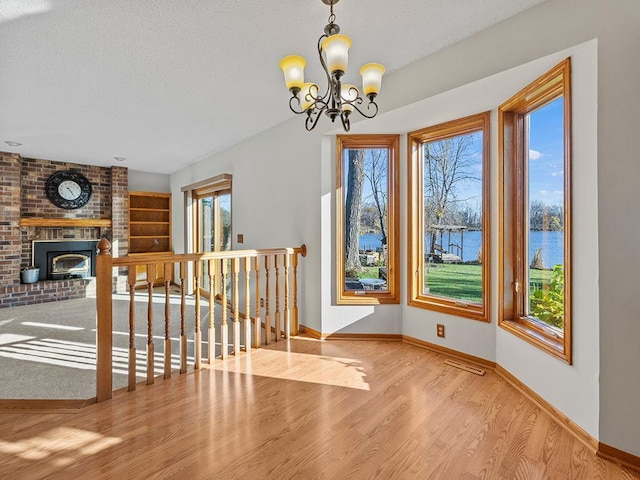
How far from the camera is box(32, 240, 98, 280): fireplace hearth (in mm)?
5586

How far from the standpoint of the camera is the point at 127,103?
125 inches

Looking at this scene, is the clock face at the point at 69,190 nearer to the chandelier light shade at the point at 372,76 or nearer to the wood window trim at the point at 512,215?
the chandelier light shade at the point at 372,76

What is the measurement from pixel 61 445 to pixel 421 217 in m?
3.07

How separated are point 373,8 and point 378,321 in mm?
2601

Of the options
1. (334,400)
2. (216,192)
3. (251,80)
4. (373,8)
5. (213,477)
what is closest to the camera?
(213,477)

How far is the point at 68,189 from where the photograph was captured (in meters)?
5.82

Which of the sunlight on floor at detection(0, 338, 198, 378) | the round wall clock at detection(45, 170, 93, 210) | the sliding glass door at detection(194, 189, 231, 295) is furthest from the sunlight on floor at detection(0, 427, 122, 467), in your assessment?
the round wall clock at detection(45, 170, 93, 210)

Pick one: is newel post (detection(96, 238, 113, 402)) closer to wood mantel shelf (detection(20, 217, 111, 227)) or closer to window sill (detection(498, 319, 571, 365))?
window sill (detection(498, 319, 571, 365))

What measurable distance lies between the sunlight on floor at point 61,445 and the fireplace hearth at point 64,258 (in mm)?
4933

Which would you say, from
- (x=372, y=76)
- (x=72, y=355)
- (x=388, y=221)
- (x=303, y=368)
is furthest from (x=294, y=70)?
(x=72, y=355)

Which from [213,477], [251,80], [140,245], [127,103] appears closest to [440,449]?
[213,477]

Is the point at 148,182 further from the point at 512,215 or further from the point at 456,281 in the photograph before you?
the point at 512,215

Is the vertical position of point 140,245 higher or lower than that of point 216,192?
lower

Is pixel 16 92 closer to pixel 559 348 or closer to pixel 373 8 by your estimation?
pixel 373 8
